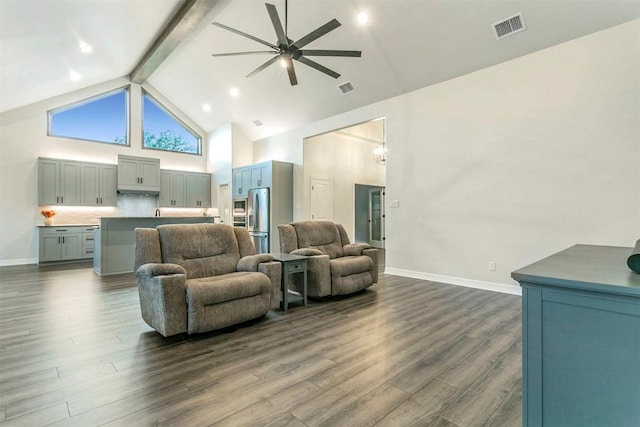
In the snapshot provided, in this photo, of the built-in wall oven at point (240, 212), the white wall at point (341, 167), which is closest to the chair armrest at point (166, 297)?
the white wall at point (341, 167)

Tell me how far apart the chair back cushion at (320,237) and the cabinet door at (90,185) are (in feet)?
20.1

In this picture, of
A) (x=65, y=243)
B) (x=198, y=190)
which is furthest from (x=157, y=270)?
(x=198, y=190)

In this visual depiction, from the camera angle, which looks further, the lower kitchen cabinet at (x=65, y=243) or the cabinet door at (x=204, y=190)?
the cabinet door at (x=204, y=190)

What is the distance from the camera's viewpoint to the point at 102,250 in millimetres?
5484

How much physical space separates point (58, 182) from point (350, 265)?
7287 millimetres

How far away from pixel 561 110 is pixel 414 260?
292cm

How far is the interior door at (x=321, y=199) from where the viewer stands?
7.75 m

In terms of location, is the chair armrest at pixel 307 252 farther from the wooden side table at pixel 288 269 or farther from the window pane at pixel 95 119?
the window pane at pixel 95 119

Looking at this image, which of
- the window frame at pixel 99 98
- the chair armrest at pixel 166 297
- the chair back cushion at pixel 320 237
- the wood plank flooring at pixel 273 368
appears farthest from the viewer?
the window frame at pixel 99 98

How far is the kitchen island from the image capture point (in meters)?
5.49

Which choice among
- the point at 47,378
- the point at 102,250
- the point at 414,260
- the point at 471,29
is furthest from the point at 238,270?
the point at 471,29

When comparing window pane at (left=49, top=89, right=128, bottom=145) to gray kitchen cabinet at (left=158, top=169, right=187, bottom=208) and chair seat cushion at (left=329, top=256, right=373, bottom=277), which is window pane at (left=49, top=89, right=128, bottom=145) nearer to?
gray kitchen cabinet at (left=158, top=169, right=187, bottom=208)

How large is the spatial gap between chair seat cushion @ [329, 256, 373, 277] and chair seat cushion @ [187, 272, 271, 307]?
105 centimetres

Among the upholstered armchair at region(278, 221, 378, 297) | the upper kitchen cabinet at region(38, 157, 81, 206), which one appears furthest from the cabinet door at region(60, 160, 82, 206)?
the upholstered armchair at region(278, 221, 378, 297)
